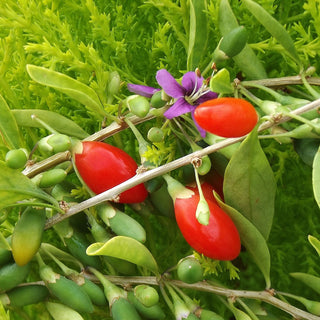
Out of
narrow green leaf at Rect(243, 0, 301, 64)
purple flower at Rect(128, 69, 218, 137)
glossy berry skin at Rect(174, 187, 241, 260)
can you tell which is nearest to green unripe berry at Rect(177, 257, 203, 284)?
glossy berry skin at Rect(174, 187, 241, 260)

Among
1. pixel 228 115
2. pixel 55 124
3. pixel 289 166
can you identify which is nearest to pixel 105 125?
pixel 55 124

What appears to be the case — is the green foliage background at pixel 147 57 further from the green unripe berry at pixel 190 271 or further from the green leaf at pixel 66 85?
the green unripe berry at pixel 190 271

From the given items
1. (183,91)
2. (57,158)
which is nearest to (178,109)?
(183,91)

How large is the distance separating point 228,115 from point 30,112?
0.22m

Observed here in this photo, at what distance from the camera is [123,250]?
52 cm

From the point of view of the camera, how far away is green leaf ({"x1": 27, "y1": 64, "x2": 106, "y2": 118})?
531 millimetres

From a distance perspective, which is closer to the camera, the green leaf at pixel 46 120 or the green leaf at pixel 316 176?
the green leaf at pixel 316 176

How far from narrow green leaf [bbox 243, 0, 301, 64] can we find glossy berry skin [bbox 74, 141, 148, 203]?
0.18 m

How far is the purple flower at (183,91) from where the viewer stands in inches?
21.3

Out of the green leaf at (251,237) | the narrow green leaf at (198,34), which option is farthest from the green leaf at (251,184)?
the narrow green leaf at (198,34)

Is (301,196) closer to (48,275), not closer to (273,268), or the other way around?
(273,268)

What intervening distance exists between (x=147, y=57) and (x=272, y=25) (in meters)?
0.20

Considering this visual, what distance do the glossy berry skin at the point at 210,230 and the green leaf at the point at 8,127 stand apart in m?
0.17

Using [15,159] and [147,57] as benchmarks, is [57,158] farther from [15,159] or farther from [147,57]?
[147,57]
